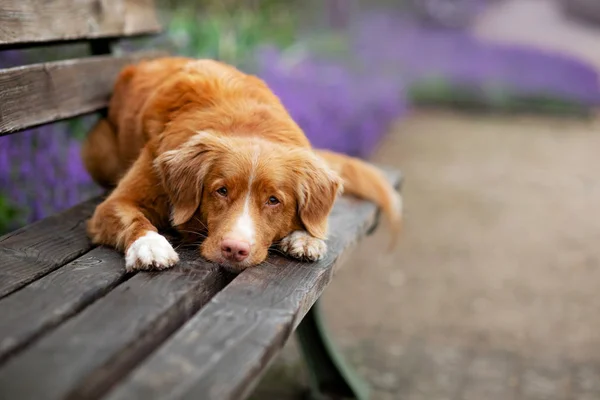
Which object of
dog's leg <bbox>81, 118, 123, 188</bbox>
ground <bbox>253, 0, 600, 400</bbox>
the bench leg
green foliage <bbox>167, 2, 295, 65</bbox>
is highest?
dog's leg <bbox>81, 118, 123, 188</bbox>

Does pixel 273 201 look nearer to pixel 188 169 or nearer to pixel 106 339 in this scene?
pixel 188 169

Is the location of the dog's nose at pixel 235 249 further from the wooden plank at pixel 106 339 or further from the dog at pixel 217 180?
the wooden plank at pixel 106 339

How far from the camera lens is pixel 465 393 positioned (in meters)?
3.67

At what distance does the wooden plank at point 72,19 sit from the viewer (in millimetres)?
3000

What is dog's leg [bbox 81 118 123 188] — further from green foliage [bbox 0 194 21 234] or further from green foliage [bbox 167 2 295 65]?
green foliage [bbox 167 2 295 65]

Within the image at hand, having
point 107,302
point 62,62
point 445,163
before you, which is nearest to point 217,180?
point 107,302

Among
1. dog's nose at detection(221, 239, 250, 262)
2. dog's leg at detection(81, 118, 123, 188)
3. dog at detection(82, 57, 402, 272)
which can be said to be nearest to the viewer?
dog's nose at detection(221, 239, 250, 262)

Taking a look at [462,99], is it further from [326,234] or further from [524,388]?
[326,234]

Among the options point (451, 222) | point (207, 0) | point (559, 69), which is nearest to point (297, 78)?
point (207, 0)

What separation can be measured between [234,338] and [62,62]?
1.95m

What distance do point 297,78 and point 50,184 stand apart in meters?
4.01

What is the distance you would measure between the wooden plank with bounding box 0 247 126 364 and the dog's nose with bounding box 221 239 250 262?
1.08ft

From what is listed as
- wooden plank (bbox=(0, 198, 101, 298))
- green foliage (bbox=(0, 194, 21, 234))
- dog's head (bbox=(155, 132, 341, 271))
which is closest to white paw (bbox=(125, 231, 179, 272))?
dog's head (bbox=(155, 132, 341, 271))

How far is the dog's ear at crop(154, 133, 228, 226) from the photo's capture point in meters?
2.64
